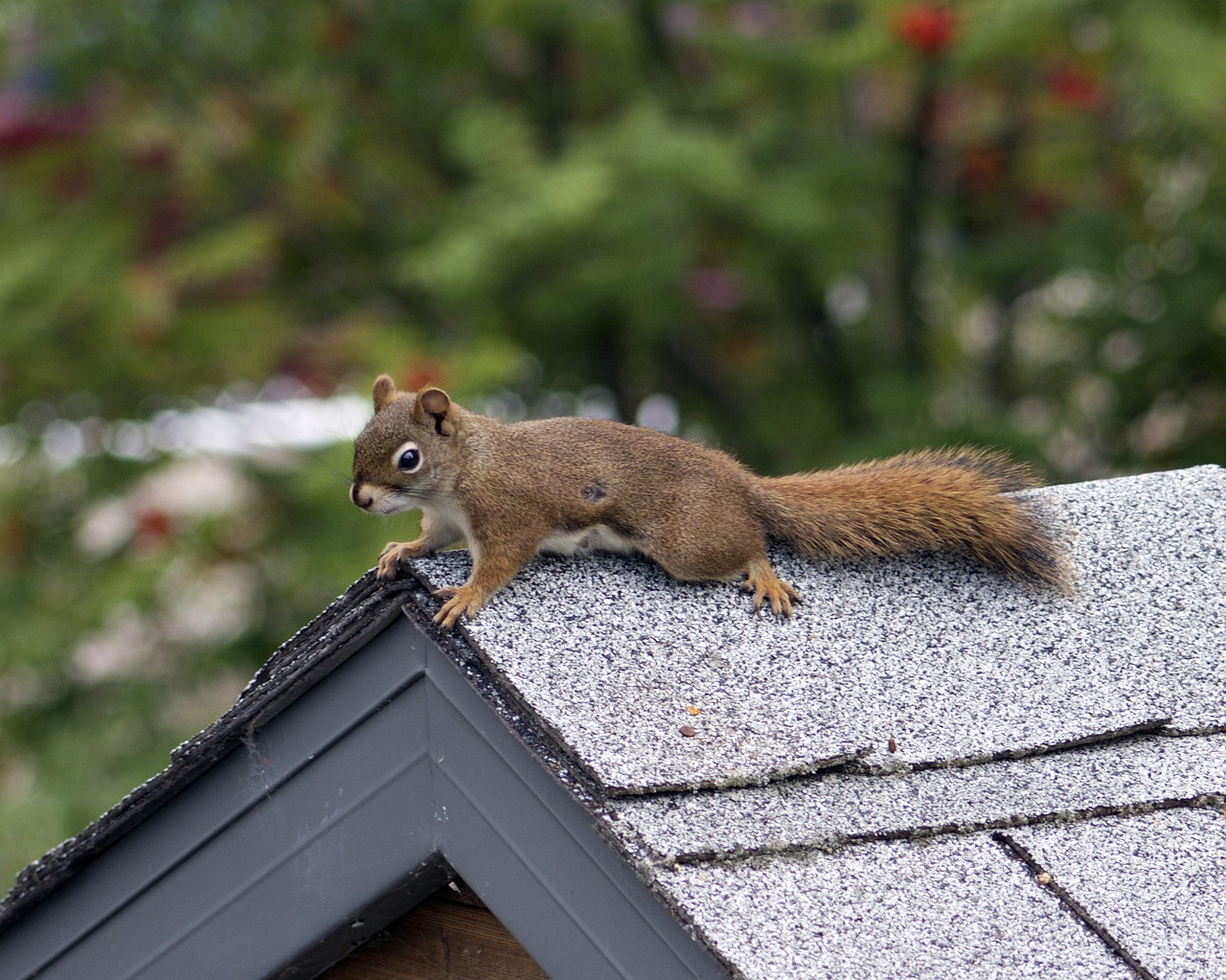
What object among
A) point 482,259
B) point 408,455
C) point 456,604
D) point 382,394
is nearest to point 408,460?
point 408,455

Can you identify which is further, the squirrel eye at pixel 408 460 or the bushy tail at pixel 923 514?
the squirrel eye at pixel 408 460

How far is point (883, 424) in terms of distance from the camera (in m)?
4.57

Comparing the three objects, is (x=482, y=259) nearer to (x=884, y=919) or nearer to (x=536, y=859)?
(x=536, y=859)

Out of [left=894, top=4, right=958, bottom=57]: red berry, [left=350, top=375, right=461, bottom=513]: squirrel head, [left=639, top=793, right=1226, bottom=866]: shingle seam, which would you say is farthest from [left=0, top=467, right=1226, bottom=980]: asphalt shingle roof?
[left=894, top=4, right=958, bottom=57]: red berry

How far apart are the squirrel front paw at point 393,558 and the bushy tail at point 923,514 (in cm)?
47

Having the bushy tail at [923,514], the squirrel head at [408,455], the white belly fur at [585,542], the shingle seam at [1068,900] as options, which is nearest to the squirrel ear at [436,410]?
the squirrel head at [408,455]

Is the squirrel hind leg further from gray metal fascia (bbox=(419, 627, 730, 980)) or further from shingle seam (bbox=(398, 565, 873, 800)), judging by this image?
gray metal fascia (bbox=(419, 627, 730, 980))

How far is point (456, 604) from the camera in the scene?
1.47m

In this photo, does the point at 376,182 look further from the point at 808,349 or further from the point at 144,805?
the point at 144,805

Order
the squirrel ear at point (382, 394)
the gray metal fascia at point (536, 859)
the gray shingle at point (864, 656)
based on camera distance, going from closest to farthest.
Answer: the gray metal fascia at point (536, 859) → the gray shingle at point (864, 656) → the squirrel ear at point (382, 394)

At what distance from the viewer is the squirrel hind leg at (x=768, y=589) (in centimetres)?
169

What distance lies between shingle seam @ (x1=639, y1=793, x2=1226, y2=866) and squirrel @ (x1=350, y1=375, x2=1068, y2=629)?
0.37 metres

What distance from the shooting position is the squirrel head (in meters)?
1.96

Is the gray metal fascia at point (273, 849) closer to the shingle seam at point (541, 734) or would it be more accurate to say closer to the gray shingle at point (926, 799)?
the shingle seam at point (541, 734)
